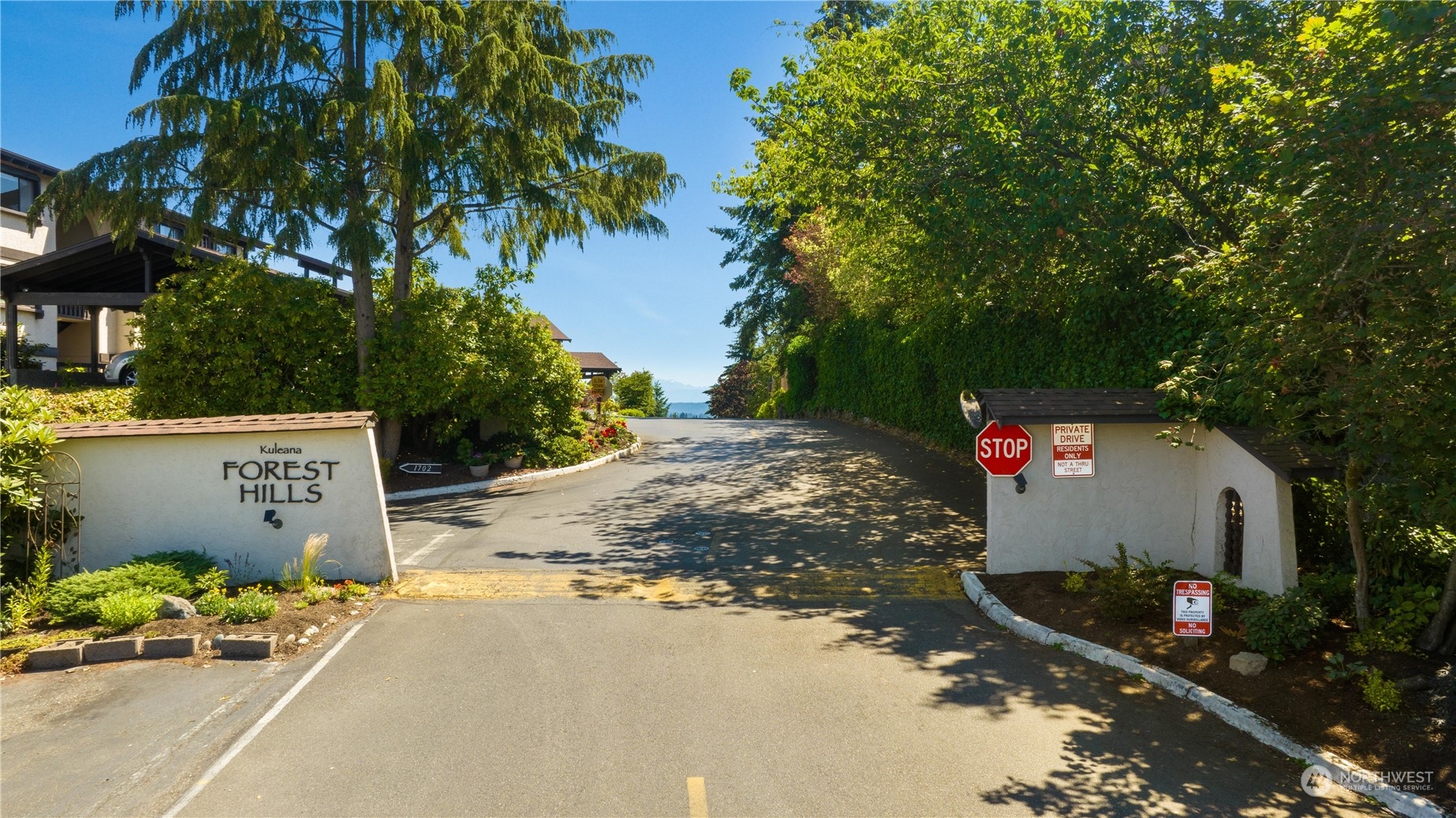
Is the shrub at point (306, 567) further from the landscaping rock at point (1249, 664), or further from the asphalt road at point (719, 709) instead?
the landscaping rock at point (1249, 664)

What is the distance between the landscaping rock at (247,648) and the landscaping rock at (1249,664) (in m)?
8.75

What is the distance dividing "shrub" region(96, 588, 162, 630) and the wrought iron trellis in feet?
6.04

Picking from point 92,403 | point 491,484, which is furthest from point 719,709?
point 92,403

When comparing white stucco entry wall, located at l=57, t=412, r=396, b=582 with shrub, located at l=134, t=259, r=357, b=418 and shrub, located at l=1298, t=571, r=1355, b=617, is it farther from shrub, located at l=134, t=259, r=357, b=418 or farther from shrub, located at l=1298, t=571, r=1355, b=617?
shrub, located at l=1298, t=571, r=1355, b=617

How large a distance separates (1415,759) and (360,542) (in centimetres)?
1029

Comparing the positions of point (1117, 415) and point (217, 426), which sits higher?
point (1117, 415)

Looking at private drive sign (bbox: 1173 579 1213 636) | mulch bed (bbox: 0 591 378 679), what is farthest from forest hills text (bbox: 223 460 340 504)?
private drive sign (bbox: 1173 579 1213 636)

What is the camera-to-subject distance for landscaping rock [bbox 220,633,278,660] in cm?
752

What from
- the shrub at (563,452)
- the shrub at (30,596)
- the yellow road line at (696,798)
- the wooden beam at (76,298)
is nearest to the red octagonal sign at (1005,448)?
the yellow road line at (696,798)

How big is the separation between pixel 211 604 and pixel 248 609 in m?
0.52

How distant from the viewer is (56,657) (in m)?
7.21

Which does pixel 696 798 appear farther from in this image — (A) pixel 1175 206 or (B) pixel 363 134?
(B) pixel 363 134

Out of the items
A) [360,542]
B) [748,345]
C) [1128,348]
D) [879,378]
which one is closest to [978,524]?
[1128,348]

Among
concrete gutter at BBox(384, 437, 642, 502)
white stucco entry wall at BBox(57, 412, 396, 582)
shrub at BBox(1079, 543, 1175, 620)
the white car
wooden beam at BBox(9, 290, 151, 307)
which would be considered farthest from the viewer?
the white car
